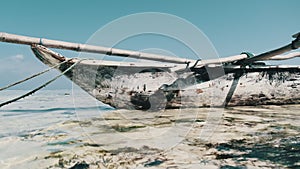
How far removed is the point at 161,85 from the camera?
518 centimetres

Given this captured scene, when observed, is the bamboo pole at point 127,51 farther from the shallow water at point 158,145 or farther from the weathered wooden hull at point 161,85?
the shallow water at point 158,145

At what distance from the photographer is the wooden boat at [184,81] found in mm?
5012

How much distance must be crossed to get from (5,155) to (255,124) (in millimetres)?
3350

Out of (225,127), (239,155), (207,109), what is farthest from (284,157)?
(207,109)

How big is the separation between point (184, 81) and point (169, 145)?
9.41 feet

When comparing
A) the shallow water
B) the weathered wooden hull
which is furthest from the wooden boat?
the shallow water

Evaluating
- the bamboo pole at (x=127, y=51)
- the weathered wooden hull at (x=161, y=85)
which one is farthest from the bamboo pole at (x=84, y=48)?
the weathered wooden hull at (x=161, y=85)

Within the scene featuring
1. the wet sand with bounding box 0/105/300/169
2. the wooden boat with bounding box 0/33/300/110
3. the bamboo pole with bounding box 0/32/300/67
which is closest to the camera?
the wet sand with bounding box 0/105/300/169

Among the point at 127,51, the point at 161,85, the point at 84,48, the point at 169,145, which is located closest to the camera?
the point at 169,145

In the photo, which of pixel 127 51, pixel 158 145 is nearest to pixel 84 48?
pixel 127 51

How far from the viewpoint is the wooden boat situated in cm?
501

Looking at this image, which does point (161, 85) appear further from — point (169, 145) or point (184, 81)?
point (169, 145)

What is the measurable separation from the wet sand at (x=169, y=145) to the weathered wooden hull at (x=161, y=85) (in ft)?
4.98

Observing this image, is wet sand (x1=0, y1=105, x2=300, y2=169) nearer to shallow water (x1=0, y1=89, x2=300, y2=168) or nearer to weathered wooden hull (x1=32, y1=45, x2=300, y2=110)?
shallow water (x1=0, y1=89, x2=300, y2=168)
